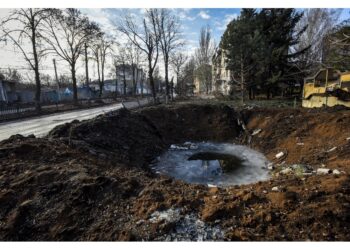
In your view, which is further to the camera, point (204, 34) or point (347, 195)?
point (204, 34)

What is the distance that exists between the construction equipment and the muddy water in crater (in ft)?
16.5

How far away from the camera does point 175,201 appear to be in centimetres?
330

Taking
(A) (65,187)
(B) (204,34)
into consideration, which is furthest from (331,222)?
(B) (204,34)

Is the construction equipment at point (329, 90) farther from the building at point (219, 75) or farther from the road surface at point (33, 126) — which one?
the building at point (219, 75)

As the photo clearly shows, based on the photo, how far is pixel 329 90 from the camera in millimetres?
10117

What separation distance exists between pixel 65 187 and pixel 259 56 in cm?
1677

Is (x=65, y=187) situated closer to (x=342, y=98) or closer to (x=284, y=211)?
(x=284, y=211)

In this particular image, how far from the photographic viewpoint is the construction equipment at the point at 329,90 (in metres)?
9.77

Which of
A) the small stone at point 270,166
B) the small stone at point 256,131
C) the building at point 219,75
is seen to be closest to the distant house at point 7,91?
the building at point 219,75

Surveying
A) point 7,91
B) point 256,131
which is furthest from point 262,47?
point 7,91

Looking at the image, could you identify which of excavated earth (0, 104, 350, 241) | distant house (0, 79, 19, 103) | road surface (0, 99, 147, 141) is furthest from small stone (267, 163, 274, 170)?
distant house (0, 79, 19, 103)

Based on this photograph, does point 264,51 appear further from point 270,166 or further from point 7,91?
point 7,91

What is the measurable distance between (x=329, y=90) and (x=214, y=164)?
7.17m

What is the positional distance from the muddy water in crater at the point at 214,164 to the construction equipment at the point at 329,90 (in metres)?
5.04
